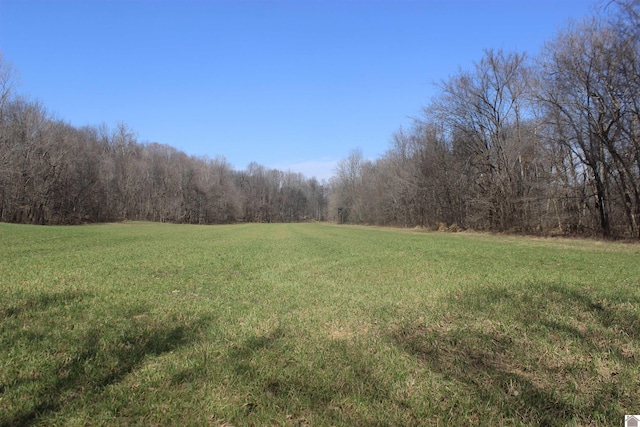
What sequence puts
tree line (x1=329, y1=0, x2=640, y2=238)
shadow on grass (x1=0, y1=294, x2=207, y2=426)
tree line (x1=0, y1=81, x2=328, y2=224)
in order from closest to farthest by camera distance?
shadow on grass (x1=0, y1=294, x2=207, y2=426) → tree line (x1=329, y1=0, x2=640, y2=238) → tree line (x1=0, y1=81, x2=328, y2=224)

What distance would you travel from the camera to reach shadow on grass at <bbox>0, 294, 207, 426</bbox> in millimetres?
2680

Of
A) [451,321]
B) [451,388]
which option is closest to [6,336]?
[451,388]

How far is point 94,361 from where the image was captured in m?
3.43

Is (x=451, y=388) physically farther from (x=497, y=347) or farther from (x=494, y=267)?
(x=494, y=267)

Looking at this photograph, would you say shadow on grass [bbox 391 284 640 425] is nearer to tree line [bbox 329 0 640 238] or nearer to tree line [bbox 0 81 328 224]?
tree line [bbox 329 0 640 238]

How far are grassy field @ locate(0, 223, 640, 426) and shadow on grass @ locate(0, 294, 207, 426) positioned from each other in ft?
0.05

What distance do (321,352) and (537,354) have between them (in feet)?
7.92

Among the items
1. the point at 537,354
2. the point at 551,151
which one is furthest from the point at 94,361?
the point at 551,151

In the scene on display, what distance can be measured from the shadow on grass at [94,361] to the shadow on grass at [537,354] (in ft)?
9.40

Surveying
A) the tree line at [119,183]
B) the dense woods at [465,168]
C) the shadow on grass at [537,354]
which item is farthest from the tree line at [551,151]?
the tree line at [119,183]

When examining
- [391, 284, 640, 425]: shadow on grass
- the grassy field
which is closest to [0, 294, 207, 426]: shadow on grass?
the grassy field

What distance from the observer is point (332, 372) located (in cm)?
332

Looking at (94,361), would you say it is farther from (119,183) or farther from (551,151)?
(119,183)

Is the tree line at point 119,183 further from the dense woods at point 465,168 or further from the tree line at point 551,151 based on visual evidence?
the tree line at point 551,151
